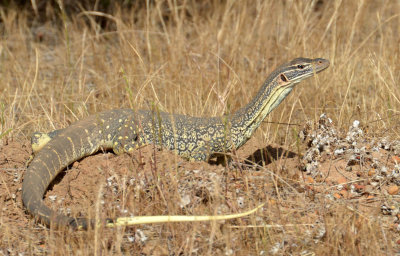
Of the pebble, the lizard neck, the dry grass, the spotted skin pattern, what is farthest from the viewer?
the lizard neck

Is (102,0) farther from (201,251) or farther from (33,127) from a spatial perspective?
(201,251)

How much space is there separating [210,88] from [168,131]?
77.1 inches

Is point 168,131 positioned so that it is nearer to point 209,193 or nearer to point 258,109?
point 258,109

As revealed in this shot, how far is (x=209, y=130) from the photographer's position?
19.2ft

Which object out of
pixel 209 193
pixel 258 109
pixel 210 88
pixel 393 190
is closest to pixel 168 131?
pixel 258 109

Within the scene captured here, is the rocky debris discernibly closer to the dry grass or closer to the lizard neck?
the dry grass

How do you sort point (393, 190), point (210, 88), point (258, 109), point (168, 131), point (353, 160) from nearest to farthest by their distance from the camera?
point (393, 190) < point (353, 160) < point (258, 109) < point (168, 131) < point (210, 88)

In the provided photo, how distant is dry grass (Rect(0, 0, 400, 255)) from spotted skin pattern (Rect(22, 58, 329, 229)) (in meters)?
0.27

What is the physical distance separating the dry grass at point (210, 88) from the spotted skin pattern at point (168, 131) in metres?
0.27

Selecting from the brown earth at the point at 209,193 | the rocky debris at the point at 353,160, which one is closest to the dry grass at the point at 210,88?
the brown earth at the point at 209,193

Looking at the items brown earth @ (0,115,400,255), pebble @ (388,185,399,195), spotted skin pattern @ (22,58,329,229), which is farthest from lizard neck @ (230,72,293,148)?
pebble @ (388,185,399,195)

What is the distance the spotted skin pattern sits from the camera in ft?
17.4

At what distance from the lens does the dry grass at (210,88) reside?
4164 mm

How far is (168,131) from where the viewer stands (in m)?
5.87
